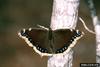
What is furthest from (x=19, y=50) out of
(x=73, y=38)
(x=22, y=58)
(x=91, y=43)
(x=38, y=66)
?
(x=73, y=38)

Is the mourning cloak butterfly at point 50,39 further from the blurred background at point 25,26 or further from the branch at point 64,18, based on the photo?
the blurred background at point 25,26

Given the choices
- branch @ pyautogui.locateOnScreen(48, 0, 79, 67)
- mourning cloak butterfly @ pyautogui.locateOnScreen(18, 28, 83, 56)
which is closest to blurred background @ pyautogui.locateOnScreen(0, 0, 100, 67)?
mourning cloak butterfly @ pyautogui.locateOnScreen(18, 28, 83, 56)

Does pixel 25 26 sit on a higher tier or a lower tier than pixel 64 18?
lower

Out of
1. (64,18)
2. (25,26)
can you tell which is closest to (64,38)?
(64,18)

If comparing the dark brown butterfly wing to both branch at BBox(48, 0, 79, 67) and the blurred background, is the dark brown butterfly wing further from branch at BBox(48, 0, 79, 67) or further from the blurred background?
→ the blurred background

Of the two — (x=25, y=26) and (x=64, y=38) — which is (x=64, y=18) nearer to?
(x=64, y=38)

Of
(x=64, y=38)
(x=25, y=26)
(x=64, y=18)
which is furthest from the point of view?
(x=25, y=26)

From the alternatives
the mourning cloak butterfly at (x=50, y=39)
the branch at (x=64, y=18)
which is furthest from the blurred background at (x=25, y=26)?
the branch at (x=64, y=18)

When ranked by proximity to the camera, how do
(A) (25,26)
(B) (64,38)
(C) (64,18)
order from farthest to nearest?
(A) (25,26), (B) (64,38), (C) (64,18)
